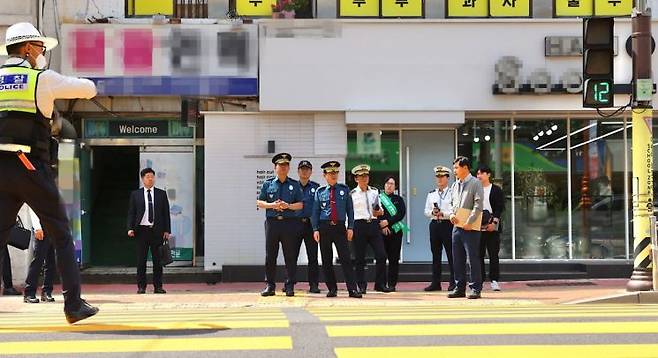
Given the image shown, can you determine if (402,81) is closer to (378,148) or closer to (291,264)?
(378,148)

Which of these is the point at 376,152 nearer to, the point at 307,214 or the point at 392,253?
the point at 392,253

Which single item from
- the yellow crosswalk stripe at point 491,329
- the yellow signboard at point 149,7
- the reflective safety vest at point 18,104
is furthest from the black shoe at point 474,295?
the yellow signboard at point 149,7

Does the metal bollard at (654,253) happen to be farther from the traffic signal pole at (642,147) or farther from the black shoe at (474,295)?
the black shoe at (474,295)

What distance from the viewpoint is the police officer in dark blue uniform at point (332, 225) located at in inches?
434

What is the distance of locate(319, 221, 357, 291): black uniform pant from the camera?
11016 millimetres

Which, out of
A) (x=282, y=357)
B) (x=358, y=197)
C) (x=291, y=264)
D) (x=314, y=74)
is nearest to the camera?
(x=282, y=357)

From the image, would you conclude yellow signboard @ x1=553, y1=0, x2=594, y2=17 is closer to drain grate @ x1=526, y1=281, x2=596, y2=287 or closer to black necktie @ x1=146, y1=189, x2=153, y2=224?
drain grate @ x1=526, y1=281, x2=596, y2=287

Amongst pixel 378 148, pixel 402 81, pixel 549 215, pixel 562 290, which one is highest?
pixel 402 81

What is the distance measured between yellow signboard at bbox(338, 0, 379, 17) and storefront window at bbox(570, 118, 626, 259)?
432 cm

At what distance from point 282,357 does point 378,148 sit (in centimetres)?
1066

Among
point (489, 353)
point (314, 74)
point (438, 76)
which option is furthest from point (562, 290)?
point (489, 353)

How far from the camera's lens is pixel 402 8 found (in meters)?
15.7

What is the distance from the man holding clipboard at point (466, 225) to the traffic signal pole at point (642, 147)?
1979 millimetres

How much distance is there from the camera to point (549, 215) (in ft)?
51.0
